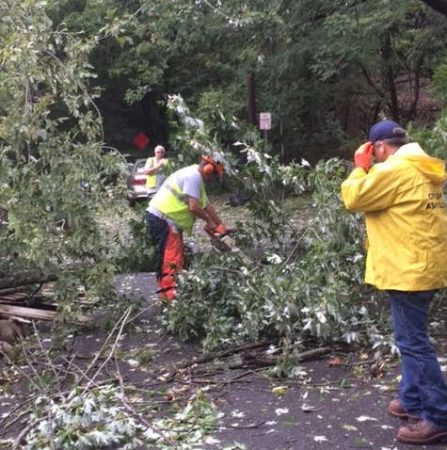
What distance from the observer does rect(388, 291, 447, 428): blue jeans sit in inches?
164

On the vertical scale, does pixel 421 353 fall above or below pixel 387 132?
below

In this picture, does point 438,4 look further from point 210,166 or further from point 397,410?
point 397,410

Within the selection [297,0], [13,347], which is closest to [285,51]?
[297,0]

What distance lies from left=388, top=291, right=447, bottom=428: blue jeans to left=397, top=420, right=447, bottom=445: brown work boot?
3 cm

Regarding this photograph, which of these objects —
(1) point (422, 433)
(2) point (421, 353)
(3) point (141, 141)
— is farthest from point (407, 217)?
(3) point (141, 141)

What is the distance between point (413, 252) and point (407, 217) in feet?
0.63

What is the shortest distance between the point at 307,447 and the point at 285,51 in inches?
575

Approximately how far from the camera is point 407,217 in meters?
4.17

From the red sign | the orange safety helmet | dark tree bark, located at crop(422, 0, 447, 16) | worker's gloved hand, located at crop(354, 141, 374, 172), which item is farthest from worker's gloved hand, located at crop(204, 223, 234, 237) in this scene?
the red sign

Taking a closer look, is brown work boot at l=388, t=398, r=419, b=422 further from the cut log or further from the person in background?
the person in background

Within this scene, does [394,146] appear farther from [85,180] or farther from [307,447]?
[85,180]

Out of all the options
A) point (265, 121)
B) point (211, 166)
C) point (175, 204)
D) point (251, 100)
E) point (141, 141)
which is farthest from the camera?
point (141, 141)

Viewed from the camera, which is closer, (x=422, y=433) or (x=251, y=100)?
(x=422, y=433)

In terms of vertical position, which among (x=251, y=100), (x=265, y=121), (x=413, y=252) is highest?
(x=251, y=100)
